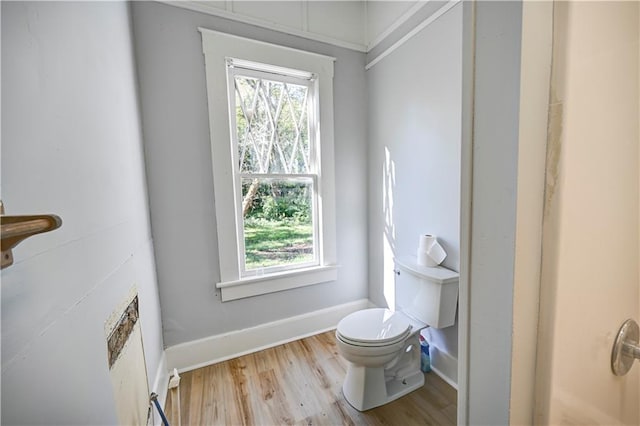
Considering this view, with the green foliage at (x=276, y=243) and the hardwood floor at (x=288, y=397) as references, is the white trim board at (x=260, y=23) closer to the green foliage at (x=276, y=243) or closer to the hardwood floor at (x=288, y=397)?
the green foliage at (x=276, y=243)

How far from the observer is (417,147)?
1729 millimetres

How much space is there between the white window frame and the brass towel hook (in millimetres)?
1424

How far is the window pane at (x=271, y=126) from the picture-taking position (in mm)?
1882

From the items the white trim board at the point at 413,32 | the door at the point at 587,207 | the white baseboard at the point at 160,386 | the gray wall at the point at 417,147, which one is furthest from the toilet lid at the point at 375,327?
the white trim board at the point at 413,32

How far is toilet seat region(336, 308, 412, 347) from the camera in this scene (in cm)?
137

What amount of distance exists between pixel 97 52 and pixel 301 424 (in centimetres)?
189

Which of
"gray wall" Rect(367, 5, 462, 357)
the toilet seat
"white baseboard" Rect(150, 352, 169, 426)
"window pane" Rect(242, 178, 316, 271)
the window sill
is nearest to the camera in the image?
"white baseboard" Rect(150, 352, 169, 426)

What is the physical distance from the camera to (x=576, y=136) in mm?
465

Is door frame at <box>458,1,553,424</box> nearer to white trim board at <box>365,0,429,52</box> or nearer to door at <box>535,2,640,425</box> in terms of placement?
door at <box>535,2,640,425</box>

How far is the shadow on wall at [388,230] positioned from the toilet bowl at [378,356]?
0.42 metres

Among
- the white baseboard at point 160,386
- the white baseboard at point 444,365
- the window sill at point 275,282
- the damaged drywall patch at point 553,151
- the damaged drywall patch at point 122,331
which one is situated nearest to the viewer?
the damaged drywall patch at point 553,151

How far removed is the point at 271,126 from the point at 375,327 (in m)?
1.56

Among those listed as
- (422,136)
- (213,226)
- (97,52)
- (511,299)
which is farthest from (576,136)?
(213,226)

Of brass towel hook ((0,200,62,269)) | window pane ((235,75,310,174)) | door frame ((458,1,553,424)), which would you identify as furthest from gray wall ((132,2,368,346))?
door frame ((458,1,553,424))
